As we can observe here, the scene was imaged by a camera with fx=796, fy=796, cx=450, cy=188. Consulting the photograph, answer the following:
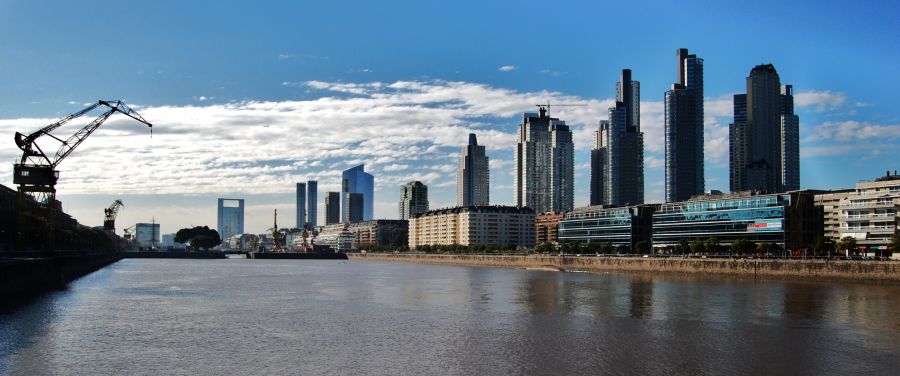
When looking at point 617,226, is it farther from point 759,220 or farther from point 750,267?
point 750,267

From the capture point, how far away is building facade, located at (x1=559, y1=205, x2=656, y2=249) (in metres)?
178

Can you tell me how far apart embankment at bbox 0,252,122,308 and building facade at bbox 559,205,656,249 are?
4264 inches

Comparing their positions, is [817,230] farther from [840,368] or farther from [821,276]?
[840,368]

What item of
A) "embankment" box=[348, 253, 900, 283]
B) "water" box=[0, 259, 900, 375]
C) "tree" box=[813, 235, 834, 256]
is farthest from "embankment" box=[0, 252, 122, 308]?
"tree" box=[813, 235, 834, 256]

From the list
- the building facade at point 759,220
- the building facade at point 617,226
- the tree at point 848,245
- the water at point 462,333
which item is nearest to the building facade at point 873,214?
the tree at point 848,245

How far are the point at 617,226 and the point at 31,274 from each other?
132086 mm

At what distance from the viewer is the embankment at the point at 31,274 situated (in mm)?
63812

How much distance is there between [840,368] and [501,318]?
76.0ft

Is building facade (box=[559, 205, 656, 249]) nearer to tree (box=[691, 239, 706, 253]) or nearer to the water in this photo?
tree (box=[691, 239, 706, 253])

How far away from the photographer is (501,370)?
35531mm

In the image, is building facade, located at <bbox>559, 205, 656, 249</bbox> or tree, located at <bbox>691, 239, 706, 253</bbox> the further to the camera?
building facade, located at <bbox>559, 205, 656, 249</bbox>

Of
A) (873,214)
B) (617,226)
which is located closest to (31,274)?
(873,214)

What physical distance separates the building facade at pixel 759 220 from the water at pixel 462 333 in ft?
193

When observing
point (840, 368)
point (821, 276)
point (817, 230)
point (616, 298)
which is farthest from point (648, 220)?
point (840, 368)
